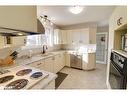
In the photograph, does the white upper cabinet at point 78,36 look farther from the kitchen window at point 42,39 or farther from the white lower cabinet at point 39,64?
the white lower cabinet at point 39,64

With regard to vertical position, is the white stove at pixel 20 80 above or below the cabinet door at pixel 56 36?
below

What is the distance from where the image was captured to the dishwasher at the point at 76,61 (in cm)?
411

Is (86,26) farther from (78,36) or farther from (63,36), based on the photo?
(63,36)

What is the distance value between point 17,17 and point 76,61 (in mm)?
3611

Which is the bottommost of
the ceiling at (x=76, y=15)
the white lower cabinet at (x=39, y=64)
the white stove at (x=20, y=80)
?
the white lower cabinet at (x=39, y=64)

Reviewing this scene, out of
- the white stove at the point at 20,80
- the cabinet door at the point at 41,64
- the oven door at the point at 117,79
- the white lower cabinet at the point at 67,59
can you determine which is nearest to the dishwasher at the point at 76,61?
the white lower cabinet at the point at 67,59

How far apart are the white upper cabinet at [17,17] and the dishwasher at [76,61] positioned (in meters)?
3.27

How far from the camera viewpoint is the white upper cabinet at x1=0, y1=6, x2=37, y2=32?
28.2 inches

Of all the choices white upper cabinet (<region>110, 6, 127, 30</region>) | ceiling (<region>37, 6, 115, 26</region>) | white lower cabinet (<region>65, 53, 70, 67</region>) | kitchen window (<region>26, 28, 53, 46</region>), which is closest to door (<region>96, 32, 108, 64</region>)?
white lower cabinet (<region>65, 53, 70, 67</region>)

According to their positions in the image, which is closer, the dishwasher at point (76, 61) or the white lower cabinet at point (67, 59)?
the dishwasher at point (76, 61)

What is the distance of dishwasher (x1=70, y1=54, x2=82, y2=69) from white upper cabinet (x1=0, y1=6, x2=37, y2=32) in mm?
3272

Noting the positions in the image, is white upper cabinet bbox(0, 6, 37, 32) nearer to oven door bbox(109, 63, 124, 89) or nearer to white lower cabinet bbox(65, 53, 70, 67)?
oven door bbox(109, 63, 124, 89)
